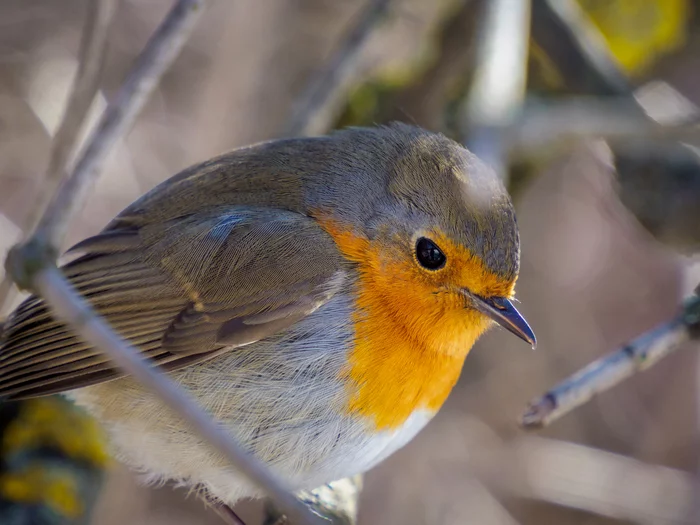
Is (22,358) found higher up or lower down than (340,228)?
lower down

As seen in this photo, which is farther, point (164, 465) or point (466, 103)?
point (466, 103)

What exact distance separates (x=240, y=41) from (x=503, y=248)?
3108 mm

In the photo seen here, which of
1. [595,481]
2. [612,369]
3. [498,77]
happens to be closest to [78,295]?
[612,369]

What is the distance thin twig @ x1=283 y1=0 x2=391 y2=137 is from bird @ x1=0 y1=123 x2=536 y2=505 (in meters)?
0.81

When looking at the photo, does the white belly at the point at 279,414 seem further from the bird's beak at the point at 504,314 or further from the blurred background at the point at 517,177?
the blurred background at the point at 517,177

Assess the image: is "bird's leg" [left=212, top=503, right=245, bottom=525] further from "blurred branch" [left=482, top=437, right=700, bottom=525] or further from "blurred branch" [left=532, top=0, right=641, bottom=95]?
"blurred branch" [left=532, top=0, right=641, bottom=95]

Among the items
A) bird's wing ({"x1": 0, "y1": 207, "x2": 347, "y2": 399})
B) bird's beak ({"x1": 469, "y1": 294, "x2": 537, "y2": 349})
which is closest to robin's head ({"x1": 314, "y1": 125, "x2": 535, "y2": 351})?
bird's beak ({"x1": 469, "y1": 294, "x2": 537, "y2": 349})

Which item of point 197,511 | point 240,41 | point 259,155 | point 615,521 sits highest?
point 240,41

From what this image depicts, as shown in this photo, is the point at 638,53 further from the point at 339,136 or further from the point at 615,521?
the point at 615,521

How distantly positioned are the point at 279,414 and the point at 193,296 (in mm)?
513

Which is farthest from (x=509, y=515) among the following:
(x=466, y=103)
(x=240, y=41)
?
(x=240, y=41)

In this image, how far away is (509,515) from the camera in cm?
481

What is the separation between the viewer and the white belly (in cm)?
256

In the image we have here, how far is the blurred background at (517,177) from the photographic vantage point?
3.93 meters
